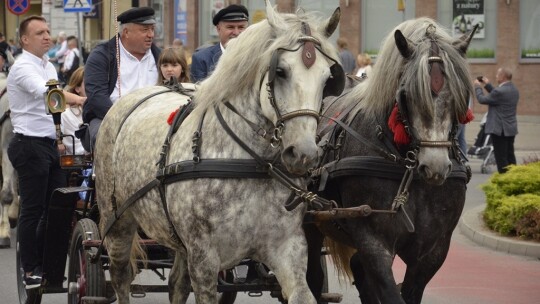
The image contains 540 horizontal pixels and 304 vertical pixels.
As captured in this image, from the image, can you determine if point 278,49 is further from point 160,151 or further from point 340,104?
point 340,104

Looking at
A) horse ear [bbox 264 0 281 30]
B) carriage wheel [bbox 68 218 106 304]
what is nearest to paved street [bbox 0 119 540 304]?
carriage wheel [bbox 68 218 106 304]

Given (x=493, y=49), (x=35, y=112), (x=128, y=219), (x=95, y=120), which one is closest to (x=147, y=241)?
(x=128, y=219)

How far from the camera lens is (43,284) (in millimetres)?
8984

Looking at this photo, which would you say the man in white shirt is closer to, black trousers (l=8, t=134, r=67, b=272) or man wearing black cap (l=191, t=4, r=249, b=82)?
black trousers (l=8, t=134, r=67, b=272)

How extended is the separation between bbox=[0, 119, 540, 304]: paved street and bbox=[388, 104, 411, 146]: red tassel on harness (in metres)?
2.70

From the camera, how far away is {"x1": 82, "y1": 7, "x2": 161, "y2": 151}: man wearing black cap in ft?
28.8

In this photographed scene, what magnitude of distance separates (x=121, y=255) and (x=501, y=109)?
43.1 ft

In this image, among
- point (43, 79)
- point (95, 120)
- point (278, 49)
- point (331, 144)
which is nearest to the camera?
point (278, 49)

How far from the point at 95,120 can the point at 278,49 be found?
2928 millimetres

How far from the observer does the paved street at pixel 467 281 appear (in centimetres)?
1048

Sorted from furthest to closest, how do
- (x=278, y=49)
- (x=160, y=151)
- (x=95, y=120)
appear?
(x=95, y=120) < (x=160, y=151) < (x=278, y=49)

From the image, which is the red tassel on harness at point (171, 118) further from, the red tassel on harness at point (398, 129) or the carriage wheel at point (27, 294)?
the carriage wheel at point (27, 294)

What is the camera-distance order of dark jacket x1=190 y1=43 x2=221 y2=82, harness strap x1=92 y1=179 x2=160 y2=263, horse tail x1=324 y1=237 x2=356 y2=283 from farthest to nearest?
1. dark jacket x1=190 y1=43 x2=221 y2=82
2. horse tail x1=324 y1=237 x2=356 y2=283
3. harness strap x1=92 y1=179 x2=160 y2=263

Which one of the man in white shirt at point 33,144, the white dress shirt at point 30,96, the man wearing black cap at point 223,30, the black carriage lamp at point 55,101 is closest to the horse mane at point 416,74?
the man wearing black cap at point 223,30
